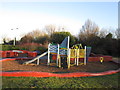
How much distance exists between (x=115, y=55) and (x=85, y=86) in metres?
18.7

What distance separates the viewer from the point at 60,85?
5.23 metres

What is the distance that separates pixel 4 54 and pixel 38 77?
13483mm

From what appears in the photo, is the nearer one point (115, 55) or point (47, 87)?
point (47, 87)

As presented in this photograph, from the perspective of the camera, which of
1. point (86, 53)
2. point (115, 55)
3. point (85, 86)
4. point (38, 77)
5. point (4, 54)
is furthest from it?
point (115, 55)

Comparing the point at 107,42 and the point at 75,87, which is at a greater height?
the point at 107,42

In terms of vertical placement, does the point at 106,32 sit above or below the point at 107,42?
above

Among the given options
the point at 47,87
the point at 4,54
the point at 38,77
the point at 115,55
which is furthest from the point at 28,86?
the point at 115,55

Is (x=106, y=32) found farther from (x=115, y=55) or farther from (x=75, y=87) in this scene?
(x=75, y=87)

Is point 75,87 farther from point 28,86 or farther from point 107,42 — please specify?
point 107,42

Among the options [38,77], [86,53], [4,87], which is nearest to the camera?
[4,87]

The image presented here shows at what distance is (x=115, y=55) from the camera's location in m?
21.7

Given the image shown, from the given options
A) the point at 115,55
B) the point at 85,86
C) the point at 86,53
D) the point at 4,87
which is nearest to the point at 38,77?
the point at 4,87

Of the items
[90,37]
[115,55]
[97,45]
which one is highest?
[90,37]

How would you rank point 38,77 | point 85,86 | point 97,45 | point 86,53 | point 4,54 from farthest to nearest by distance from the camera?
point 97,45, point 4,54, point 86,53, point 38,77, point 85,86
